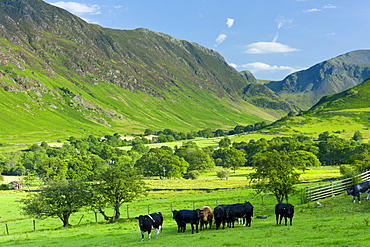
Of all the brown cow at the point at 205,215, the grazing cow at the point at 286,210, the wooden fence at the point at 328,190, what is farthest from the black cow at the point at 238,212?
the wooden fence at the point at 328,190

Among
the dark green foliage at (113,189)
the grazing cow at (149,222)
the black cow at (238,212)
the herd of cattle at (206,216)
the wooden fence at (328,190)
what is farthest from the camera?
the dark green foliage at (113,189)

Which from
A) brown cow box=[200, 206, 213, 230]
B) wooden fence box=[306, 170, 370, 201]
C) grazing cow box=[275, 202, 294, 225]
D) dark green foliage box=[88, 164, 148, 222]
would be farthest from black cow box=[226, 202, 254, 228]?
dark green foliage box=[88, 164, 148, 222]

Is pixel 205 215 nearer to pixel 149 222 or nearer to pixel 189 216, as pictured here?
pixel 189 216

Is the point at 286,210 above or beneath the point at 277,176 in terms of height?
beneath

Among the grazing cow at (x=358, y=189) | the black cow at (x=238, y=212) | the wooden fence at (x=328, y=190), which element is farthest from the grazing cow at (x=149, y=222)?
the wooden fence at (x=328, y=190)

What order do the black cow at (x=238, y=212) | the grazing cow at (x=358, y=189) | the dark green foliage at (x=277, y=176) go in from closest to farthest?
the black cow at (x=238, y=212) < the grazing cow at (x=358, y=189) < the dark green foliage at (x=277, y=176)

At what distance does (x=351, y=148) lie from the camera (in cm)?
16075

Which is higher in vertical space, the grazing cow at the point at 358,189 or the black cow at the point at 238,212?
the grazing cow at the point at 358,189

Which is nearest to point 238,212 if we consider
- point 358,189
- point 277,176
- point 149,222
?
point 149,222

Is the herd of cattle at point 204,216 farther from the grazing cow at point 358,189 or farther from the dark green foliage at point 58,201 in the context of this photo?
the dark green foliage at point 58,201

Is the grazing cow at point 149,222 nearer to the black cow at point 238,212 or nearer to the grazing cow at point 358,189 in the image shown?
the black cow at point 238,212

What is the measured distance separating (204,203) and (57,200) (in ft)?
89.3

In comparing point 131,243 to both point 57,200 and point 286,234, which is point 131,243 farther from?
point 57,200

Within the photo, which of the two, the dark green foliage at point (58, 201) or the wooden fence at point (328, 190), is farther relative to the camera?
the dark green foliage at point (58, 201)
